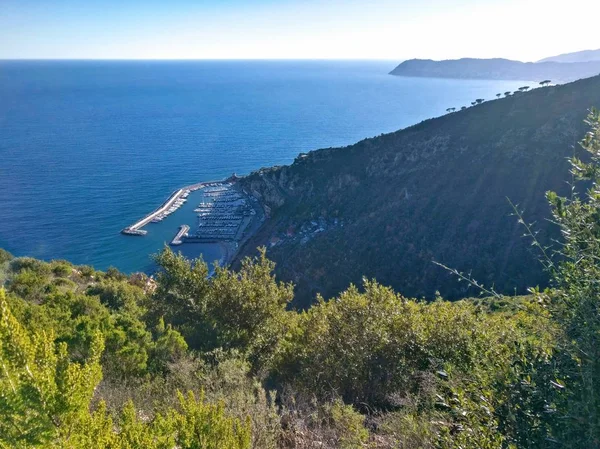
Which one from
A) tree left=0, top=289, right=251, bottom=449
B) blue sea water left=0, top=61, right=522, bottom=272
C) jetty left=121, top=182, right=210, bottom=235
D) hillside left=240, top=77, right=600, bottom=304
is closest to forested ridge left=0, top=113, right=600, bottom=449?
tree left=0, top=289, right=251, bottom=449

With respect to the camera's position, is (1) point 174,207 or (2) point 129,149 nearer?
(1) point 174,207

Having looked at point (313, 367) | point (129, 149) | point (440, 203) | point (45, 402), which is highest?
point (45, 402)

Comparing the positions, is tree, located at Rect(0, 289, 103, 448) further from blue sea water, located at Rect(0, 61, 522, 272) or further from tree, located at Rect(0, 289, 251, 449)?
blue sea water, located at Rect(0, 61, 522, 272)

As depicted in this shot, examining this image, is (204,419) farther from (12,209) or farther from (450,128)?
(12,209)

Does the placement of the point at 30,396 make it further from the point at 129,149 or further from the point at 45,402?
the point at 129,149

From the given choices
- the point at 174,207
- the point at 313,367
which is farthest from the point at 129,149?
the point at 313,367

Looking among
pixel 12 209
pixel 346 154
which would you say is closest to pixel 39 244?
pixel 12 209

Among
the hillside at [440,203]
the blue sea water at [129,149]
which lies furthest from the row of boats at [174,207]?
the hillside at [440,203]
